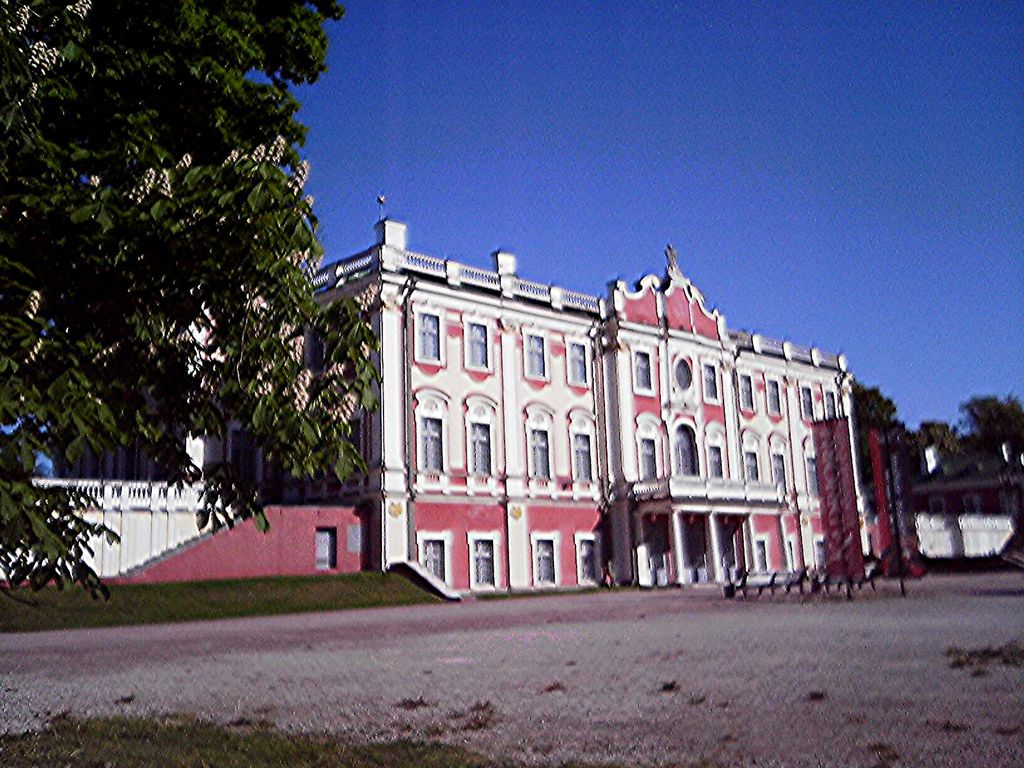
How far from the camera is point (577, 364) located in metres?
38.2

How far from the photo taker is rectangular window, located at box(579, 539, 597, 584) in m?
36.4

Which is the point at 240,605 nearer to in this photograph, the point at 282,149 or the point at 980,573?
the point at 282,149

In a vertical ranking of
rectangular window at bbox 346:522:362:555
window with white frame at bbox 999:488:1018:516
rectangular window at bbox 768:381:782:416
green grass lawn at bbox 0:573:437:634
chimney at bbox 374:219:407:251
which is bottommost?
green grass lawn at bbox 0:573:437:634

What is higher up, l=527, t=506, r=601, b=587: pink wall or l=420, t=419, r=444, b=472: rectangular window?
l=420, t=419, r=444, b=472: rectangular window

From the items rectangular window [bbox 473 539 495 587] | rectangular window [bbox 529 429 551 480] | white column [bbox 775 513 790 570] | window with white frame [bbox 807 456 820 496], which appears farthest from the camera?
window with white frame [bbox 807 456 820 496]

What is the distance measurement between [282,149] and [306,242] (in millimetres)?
1464

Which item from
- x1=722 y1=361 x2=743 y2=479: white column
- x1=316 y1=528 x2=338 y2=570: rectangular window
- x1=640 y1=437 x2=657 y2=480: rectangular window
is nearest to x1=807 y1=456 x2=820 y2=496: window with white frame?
x1=722 y1=361 x2=743 y2=479: white column

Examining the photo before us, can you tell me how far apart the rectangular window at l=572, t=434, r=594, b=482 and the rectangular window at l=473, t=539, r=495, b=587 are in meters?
5.36

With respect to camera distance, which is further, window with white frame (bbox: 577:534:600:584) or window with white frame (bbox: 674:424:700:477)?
window with white frame (bbox: 674:424:700:477)

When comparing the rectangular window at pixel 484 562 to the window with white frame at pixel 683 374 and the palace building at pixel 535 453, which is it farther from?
the window with white frame at pixel 683 374

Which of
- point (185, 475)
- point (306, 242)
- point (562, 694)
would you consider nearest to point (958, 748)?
point (562, 694)

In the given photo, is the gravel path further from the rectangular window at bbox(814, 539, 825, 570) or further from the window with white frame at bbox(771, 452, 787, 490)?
the rectangular window at bbox(814, 539, 825, 570)

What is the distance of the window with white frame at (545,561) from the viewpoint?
35000 millimetres

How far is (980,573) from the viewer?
38.3 metres
